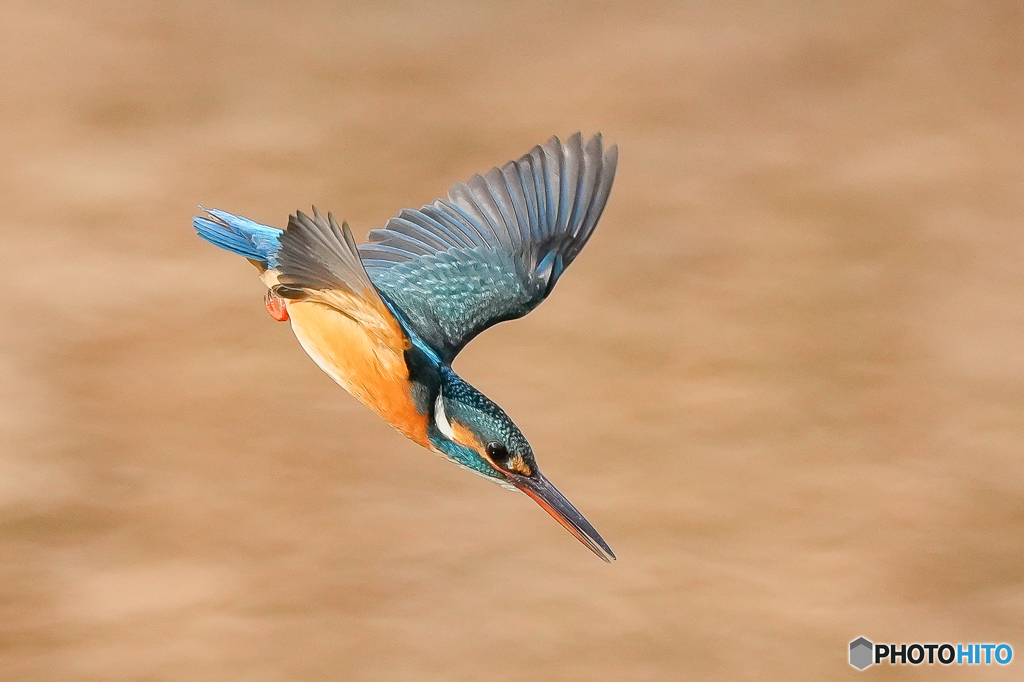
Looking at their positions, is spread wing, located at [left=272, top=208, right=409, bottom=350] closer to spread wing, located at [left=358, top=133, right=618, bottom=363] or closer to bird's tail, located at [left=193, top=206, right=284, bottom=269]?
bird's tail, located at [left=193, top=206, right=284, bottom=269]

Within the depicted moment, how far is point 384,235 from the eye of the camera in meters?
2.83

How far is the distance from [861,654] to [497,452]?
9.47 ft

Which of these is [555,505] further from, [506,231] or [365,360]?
[506,231]

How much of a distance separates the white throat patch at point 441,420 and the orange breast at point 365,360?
0.8 inches

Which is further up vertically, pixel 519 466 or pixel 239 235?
pixel 239 235

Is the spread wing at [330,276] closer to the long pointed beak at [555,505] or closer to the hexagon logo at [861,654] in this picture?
the long pointed beak at [555,505]

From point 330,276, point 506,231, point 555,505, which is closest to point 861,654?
point 506,231

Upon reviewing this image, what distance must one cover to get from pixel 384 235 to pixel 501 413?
3.17 ft

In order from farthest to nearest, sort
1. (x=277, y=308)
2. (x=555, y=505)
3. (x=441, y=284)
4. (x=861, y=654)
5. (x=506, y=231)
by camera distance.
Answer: (x=861, y=654)
(x=506, y=231)
(x=441, y=284)
(x=277, y=308)
(x=555, y=505)

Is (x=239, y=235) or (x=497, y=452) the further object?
(x=239, y=235)

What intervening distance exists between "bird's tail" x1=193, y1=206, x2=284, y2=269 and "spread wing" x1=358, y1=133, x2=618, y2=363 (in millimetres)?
401

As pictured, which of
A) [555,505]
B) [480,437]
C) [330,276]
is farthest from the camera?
[555,505]

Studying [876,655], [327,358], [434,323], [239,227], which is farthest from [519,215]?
[876,655]

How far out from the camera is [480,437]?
6.32 feet
